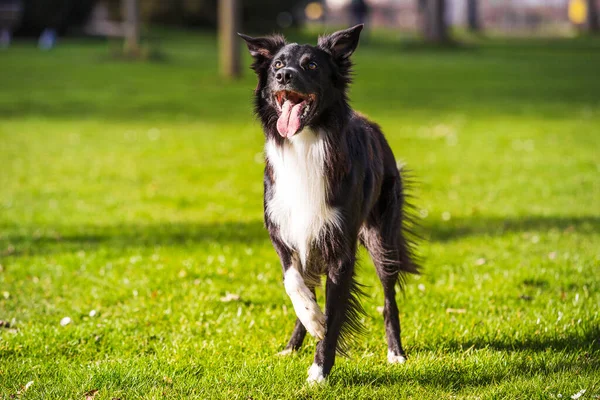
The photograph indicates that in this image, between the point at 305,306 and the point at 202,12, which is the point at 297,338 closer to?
the point at 305,306

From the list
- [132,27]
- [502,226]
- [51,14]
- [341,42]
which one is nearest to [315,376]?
[341,42]

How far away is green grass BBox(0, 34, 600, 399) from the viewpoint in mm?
4457

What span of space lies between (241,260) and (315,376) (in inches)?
108

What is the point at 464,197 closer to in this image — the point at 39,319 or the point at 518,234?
the point at 518,234

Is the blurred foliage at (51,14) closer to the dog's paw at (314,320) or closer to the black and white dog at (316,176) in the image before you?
the black and white dog at (316,176)

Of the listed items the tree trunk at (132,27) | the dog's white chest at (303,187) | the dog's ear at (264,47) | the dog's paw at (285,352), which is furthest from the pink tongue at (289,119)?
the tree trunk at (132,27)

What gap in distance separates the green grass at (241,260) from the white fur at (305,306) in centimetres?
32

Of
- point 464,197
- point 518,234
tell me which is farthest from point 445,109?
point 518,234

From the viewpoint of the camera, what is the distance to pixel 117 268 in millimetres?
6738

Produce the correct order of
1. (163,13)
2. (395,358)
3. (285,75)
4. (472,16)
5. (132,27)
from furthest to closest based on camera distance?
(472,16) → (163,13) → (132,27) → (395,358) → (285,75)

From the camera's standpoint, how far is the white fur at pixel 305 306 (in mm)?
4227

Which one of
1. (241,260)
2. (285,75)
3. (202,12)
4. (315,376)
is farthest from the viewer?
(202,12)

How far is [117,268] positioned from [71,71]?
58.8ft

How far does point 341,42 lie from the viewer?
14.3ft
